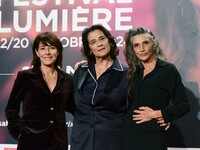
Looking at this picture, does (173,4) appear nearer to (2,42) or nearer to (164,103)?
(164,103)

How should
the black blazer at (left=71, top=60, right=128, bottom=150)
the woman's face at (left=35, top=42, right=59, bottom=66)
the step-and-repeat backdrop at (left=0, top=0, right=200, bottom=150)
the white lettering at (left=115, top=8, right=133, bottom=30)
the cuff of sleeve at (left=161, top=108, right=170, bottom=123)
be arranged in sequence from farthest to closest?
the white lettering at (left=115, top=8, right=133, bottom=30), the step-and-repeat backdrop at (left=0, top=0, right=200, bottom=150), the woman's face at (left=35, top=42, right=59, bottom=66), the black blazer at (left=71, top=60, right=128, bottom=150), the cuff of sleeve at (left=161, top=108, right=170, bottom=123)

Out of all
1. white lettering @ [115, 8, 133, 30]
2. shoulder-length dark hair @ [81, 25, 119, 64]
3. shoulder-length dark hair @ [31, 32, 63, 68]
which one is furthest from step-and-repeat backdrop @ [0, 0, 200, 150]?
shoulder-length dark hair @ [31, 32, 63, 68]

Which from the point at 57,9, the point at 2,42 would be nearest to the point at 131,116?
the point at 57,9

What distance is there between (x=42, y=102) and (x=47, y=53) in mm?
313

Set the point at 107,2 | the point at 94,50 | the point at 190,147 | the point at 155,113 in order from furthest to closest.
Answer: the point at 107,2 < the point at 190,147 < the point at 94,50 < the point at 155,113

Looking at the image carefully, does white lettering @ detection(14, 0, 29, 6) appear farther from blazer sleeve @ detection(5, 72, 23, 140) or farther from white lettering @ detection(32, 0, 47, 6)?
blazer sleeve @ detection(5, 72, 23, 140)

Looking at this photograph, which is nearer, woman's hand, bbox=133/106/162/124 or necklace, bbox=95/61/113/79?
woman's hand, bbox=133/106/162/124

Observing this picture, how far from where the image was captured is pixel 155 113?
232 centimetres

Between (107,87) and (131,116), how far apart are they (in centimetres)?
23

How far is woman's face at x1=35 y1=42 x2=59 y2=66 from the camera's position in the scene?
8.30 feet

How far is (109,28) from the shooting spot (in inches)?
133

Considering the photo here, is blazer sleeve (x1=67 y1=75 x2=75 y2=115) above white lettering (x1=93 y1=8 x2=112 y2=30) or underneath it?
underneath

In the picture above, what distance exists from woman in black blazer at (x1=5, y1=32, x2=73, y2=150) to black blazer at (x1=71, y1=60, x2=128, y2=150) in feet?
0.42

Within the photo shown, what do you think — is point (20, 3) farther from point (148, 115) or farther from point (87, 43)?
point (148, 115)
